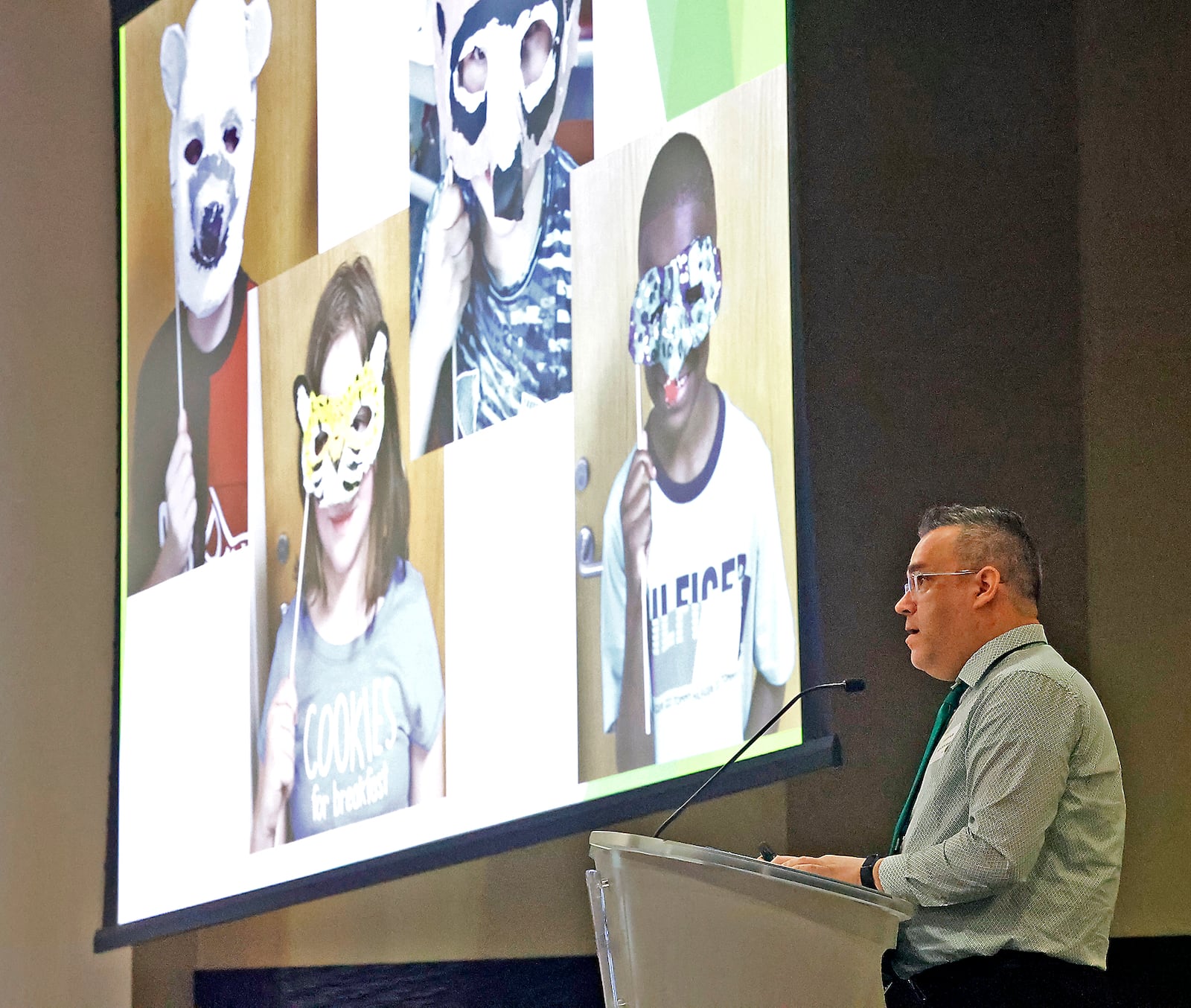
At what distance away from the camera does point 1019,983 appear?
1853mm

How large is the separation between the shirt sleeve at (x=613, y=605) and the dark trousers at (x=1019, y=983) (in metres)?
1.10

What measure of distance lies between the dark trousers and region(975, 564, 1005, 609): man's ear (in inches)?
17.6

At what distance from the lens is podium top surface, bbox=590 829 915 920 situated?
1.62 meters

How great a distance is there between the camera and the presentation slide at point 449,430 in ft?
9.19

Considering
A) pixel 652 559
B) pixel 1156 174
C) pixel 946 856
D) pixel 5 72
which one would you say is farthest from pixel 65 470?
pixel 946 856

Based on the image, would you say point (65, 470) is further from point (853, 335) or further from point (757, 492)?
point (757, 492)

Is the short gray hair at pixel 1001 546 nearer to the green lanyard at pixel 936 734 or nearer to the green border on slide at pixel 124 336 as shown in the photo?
the green lanyard at pixel 936 734

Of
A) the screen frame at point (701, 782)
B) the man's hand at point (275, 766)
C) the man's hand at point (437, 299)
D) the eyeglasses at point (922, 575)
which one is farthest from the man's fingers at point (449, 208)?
the eyeglasses at point (922, 575)

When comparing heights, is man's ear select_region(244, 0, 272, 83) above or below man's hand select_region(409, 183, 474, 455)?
above

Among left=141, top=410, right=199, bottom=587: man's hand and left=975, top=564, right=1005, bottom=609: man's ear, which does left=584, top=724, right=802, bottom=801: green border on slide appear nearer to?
left=975, top=564, right=1005, bottom=609: man's ear

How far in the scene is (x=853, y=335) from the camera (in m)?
3.55

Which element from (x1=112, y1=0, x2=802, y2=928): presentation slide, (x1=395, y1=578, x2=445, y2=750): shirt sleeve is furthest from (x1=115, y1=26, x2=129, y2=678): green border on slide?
(x1=395, y1=578, x2=445, y2=750): shirt sleeve

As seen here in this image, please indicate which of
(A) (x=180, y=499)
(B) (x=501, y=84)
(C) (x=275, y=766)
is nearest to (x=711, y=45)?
(B) (x=501, y=84)

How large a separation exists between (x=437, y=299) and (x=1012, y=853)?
200cm
